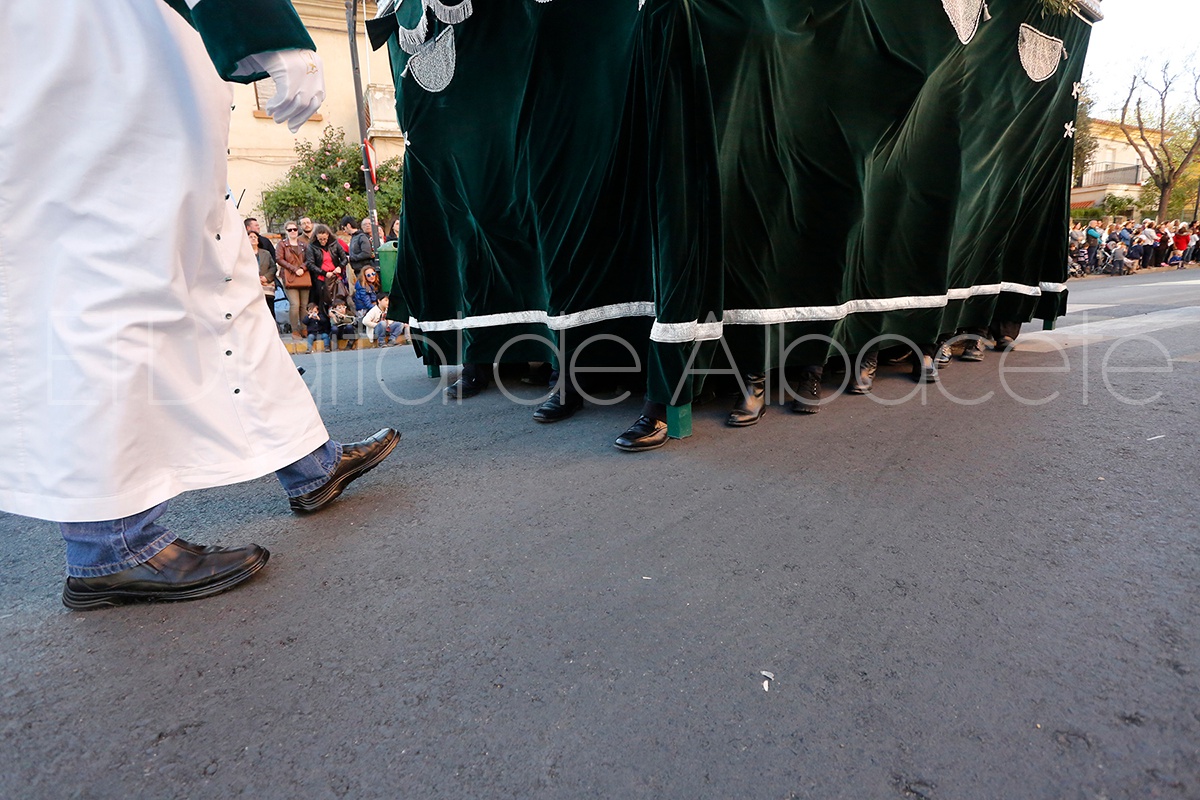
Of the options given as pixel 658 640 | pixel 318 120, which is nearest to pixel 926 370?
pixel 658 640

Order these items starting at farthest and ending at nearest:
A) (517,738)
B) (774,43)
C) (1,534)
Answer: (774,43) < (1,534) < (517,738)

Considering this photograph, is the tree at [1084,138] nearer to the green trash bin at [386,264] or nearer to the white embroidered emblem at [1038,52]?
the white embroidered emblem at [1038,52]

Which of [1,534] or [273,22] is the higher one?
[273,22]

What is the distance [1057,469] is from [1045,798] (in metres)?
1.66

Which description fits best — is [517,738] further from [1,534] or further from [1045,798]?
[1,534]

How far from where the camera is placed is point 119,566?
5.05 feet

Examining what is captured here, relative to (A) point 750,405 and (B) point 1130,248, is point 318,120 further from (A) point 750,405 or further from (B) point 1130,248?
(B) point 1130,248

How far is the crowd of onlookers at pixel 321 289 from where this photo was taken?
7645 mm

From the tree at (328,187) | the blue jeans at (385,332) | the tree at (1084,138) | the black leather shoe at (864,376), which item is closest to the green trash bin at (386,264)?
the blue jeans at (385,332)

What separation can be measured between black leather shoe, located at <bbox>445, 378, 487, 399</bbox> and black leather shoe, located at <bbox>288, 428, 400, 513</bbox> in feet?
4.32

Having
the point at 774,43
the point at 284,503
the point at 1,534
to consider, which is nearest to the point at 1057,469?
the point at 774,43

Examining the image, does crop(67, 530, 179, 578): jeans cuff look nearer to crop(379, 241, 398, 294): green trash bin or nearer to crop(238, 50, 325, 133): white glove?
crop(238, 50, 325, 133): white glove

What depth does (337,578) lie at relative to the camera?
1.66 m

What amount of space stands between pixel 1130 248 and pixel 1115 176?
76.9 ft
